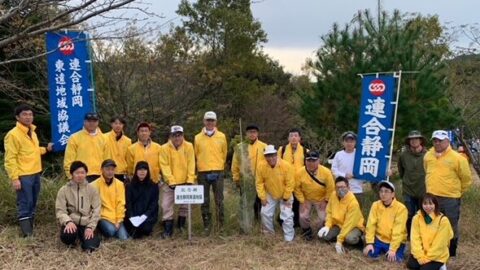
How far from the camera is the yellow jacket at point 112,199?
21.3ft

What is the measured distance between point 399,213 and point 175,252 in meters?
2.70

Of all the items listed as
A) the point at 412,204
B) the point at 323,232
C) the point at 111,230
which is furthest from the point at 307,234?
the point at 111,230

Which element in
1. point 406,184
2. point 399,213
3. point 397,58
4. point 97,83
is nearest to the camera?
point 399,213

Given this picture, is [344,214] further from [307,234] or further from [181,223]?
[181,223]

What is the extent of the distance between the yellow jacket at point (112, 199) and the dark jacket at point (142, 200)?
8.3 inches

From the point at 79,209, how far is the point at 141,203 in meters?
0.86

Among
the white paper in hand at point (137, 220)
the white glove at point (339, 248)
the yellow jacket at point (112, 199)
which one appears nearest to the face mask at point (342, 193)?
the white glove at point (339, 248)

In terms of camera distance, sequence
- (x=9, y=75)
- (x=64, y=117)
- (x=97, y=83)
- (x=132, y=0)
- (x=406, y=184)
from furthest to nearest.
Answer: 1. (x=97, y=83)
2. (x=9, y=75)
3. (x=64, y=117)
4. (x=406, y=184)
5. (x=132, y=0)

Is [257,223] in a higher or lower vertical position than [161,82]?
lower

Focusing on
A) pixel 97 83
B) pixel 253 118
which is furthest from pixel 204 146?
pixel 253 118

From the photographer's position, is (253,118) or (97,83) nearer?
(97,83)

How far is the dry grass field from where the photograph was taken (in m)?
5.86

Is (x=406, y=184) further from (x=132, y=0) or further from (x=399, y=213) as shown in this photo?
(x=132, y=0)

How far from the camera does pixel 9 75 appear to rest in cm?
1263
